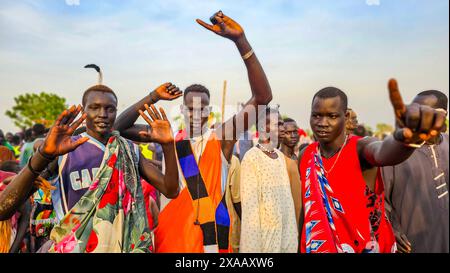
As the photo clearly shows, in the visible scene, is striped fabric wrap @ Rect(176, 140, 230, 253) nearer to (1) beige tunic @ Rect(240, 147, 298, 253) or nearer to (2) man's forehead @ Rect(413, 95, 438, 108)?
(1) beige tunic @ Rect(240, 147, 298, 253)

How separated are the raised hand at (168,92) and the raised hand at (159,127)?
18.8 inches

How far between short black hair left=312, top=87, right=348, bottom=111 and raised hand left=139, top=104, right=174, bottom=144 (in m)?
→ 1.15

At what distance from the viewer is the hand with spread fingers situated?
2400 mm

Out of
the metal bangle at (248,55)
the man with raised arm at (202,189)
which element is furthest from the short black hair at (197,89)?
the metal bangle at (248,55)

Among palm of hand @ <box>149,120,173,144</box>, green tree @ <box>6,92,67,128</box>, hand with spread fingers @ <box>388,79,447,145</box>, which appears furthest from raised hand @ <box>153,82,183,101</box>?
green tree @ <box>6,92,67,128</box>

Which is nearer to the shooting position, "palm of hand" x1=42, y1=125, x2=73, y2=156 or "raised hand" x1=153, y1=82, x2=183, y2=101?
"palm of hand" x1=42, y1=125, x2=73, y2=156

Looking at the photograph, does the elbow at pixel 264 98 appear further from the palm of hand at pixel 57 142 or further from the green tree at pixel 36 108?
the green tree at pixel 36 108

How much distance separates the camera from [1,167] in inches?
228

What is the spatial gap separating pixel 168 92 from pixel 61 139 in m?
1.09

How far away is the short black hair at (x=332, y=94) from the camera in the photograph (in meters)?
3.76

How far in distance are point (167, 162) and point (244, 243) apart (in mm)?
1539

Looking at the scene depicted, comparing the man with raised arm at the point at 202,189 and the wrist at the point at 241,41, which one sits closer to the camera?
the wrist at the point at 241,41

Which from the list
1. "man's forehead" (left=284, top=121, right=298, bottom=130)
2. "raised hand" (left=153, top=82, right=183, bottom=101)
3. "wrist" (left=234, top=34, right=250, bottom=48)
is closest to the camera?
"wrist" (left=234, top=34, right=250, bottom=48)

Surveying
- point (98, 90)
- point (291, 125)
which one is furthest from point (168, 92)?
point (291, 125)
